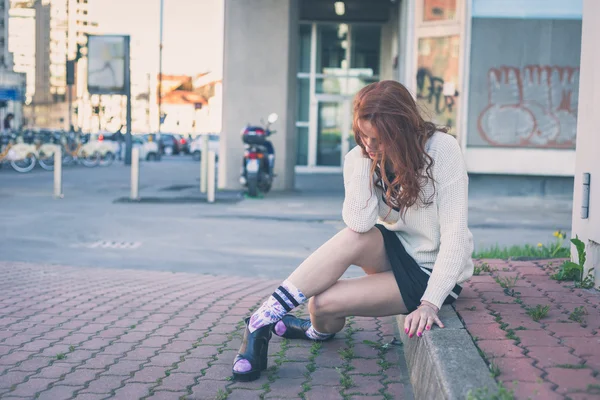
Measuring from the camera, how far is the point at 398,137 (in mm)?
3689

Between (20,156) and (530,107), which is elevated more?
(530,107)

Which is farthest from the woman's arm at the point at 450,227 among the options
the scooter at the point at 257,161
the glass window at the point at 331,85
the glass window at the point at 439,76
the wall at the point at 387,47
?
the glass window at the point at 331,85

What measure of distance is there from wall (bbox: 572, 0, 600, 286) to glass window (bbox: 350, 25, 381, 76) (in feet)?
72.5

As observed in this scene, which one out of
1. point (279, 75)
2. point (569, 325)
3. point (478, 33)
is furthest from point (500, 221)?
point (569, 325)

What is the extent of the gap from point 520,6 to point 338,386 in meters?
12.1

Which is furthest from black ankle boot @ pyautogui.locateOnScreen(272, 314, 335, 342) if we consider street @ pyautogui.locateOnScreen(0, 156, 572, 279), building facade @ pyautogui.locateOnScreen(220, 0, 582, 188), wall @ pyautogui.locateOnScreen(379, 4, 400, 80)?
wall @ pyautogui.locateOnScreen(379, 4, 400, 80)

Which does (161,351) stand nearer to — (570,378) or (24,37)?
(570,378)

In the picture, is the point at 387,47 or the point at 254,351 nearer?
the point at 254,351

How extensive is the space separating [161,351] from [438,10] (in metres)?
12.0

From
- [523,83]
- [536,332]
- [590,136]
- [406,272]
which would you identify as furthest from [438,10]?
[536,332]

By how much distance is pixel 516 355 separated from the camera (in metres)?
3.25

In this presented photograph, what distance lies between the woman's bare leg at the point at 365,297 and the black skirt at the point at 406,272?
0.11 ft

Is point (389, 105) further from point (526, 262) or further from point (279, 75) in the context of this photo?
point (279, 75)

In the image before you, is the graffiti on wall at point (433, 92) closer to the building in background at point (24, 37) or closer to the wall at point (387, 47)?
the wall at point (387, 47)
